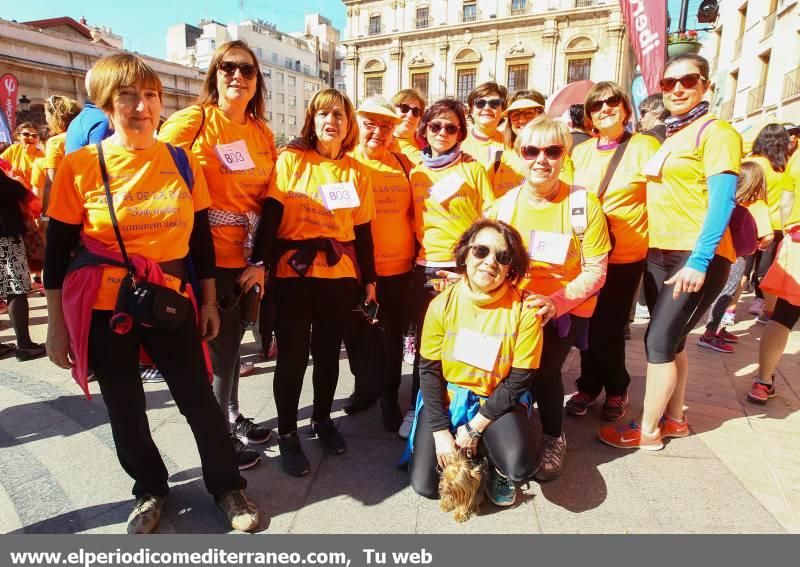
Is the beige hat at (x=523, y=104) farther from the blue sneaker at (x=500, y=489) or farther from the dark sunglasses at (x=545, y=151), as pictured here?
the blue sneaker at (x=500, y=489)

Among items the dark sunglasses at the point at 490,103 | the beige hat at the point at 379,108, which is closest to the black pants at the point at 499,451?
the beige hat at the point at 379,108

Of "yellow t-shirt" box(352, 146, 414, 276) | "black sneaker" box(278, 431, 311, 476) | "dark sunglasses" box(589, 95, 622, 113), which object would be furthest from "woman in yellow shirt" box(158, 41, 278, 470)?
"dark sunglasses" box(589, 95, 622, 113)

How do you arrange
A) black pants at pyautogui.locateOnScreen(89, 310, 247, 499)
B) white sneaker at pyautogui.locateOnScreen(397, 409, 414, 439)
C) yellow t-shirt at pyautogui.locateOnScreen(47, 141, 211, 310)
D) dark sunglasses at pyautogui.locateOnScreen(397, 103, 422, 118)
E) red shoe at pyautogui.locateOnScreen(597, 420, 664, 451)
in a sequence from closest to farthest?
yellow t-shirt at pyautogui.locateOnScreen(47, 141, 211, 310) → black pants at pyautogui.locateOnScreen(89, 310, 247, 499) → red shoe at pyautogui.locateOnScreen(597, 420, 664, 451) → white sneaker at pyautogui.locateOnScreen(397, 409, 414, 439) → dark sunglasses at pyautogui.locateOnScreen(397, 103, 422, 118)

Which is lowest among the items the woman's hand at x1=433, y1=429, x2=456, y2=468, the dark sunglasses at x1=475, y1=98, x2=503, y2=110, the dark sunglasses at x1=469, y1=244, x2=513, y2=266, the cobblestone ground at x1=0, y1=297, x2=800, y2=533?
the cobblestone ground at x1=0, y1=297, x2=800, y2=533

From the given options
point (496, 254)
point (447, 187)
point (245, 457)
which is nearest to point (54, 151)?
point (245, 457)

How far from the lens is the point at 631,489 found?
97.8 inches

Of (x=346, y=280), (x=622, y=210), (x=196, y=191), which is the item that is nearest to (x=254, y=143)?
(x=196, y=191)

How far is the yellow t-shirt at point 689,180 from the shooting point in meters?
2.35

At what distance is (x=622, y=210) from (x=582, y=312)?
68 centimetres

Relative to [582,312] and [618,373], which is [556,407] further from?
[618,373]

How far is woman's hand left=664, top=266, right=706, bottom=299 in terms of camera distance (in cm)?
240

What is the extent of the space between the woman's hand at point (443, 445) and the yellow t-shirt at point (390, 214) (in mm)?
1063

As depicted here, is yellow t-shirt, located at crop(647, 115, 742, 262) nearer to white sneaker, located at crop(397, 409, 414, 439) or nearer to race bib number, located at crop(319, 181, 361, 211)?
race bib number, located at crop(319, 181, 361, 211)

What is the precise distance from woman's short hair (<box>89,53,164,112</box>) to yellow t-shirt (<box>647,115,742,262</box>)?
2.53 metres
